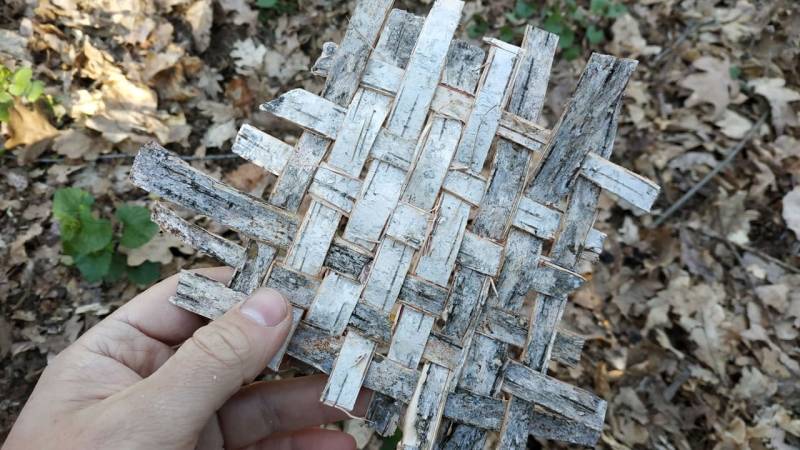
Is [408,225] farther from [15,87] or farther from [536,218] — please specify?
[15,87]

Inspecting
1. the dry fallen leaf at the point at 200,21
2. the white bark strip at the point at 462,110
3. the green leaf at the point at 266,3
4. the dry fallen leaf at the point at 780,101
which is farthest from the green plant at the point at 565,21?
the white bark strip at the point at 462,110

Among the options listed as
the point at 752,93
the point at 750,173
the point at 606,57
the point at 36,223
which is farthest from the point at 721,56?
the point at 36,223

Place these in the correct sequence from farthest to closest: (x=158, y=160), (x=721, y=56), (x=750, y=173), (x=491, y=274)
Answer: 1. (x=721, y=56)
2. (x=750, y=173)
3. (x=491, y=274)
4. (x=158, y=160)

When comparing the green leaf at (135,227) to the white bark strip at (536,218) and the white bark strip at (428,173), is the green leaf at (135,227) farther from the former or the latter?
the white bark strip at (536,218)

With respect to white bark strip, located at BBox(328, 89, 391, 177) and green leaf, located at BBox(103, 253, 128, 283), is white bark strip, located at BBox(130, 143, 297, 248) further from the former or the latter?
green leaf, located at BBox(103, 253, 128, 283)

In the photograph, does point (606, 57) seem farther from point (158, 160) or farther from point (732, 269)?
point (732, 269)

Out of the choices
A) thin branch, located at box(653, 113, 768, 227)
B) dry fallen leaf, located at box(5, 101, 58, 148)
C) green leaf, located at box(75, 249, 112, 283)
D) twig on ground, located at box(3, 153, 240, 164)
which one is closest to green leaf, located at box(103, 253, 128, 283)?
green leaf, located at box(75, 249, 112, 283)
